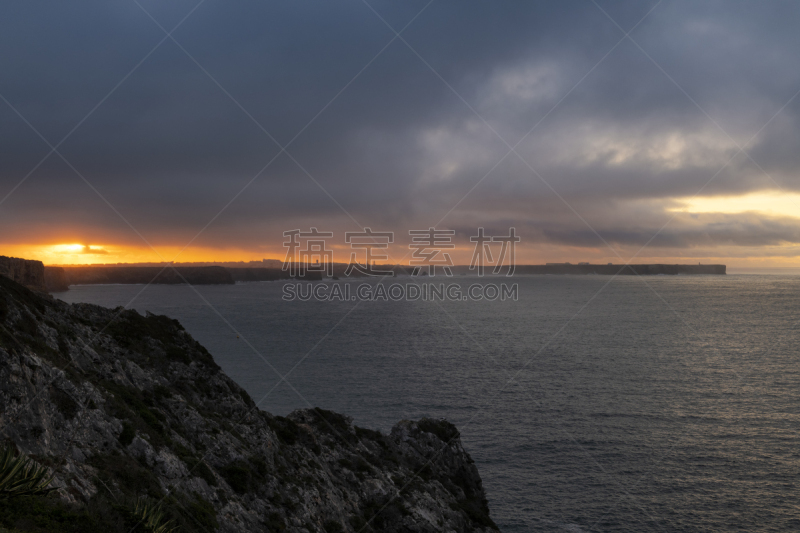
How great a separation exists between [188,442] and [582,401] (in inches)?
2270

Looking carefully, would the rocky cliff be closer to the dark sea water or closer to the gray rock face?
the dark sea water

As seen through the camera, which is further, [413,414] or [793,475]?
[413,414]

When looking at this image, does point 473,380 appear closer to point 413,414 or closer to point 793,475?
point 413,414

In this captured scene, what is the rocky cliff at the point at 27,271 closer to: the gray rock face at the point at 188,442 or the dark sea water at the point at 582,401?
A: the dark sea water at the point at 582,401

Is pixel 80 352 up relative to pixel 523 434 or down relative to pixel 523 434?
up

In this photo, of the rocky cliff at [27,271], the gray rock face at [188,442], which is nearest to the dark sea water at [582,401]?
the gray rock face at [188,442]

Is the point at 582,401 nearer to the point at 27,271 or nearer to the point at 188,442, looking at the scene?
the point at 188,442

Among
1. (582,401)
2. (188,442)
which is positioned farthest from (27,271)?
(582,401)

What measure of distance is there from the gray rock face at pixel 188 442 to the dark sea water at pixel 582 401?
12.8m

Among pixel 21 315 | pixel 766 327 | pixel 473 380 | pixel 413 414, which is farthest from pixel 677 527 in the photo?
pixel 766 327

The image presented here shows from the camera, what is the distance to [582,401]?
210ft

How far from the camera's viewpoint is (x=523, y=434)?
53562mm

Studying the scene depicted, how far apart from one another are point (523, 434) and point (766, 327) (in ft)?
400

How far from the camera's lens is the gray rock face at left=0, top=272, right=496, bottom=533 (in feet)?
49.0
